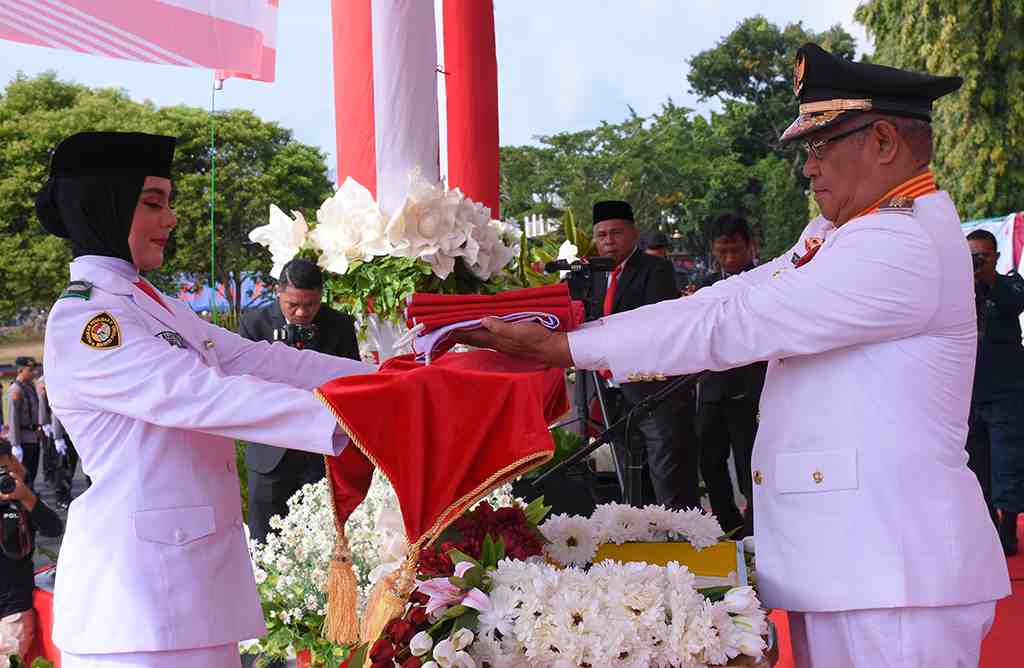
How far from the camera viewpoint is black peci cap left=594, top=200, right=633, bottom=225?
643cm

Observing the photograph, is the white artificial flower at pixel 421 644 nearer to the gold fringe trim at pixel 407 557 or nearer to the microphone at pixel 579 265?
the gold fringe trim at pixel 407 557

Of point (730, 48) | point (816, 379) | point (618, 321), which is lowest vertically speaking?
point (816, 379)

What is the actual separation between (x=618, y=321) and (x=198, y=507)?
952 mm

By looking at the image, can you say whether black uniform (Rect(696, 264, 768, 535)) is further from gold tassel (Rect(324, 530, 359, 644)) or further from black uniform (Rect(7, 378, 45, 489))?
black uniform (Rect(7, 378, 45, 489))

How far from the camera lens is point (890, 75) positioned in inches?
83.3

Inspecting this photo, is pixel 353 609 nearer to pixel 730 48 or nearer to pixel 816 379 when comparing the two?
pixel 816 379

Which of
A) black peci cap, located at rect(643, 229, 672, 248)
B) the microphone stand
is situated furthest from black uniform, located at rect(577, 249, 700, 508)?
black peci cap, located at rect(643, 229, 672, 248)

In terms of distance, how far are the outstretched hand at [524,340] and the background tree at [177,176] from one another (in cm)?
2303

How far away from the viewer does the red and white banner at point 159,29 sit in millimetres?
3338

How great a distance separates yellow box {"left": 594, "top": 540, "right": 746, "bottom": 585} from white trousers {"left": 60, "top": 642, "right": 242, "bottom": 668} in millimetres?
839

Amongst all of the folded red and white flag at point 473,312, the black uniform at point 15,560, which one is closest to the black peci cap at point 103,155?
the folded red and white flag at point 473,312

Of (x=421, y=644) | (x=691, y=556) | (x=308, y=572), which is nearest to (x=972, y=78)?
(x=308, y=572)

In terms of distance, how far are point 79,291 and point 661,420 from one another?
167 inches

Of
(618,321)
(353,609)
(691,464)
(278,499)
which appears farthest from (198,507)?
(691,464)
